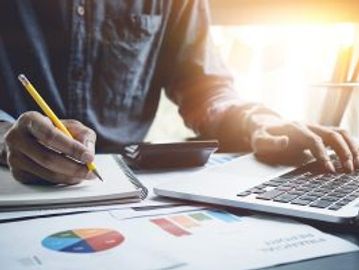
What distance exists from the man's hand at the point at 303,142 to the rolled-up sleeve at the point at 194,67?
0.96ft

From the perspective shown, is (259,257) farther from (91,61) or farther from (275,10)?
(275,10)

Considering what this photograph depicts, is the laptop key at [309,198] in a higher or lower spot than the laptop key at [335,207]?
lower

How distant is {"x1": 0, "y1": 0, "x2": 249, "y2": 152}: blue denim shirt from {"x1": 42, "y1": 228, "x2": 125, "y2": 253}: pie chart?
58 cm

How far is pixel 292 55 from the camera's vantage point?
4.52 ft

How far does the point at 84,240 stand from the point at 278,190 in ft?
0.81

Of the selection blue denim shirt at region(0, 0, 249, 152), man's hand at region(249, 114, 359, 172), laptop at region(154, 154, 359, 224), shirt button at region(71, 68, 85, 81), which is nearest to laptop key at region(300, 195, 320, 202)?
laptop at region(154, 154, 359, 224)

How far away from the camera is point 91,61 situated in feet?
3.68

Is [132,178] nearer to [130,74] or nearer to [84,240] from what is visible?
[84,240]

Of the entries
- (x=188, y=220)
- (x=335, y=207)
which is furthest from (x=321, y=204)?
(x=188, y=220)

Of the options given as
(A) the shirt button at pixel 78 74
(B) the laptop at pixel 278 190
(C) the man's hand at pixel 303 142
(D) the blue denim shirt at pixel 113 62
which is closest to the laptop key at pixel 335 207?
(B) the laptop at pixel 278 190

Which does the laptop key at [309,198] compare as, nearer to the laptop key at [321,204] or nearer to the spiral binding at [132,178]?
the laptop key at [321,204]

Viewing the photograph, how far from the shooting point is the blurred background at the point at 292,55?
1152mm

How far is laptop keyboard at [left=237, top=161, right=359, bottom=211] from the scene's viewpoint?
0.56 metres

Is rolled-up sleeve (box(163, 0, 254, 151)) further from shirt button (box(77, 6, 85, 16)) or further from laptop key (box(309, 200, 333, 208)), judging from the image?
laptop key (box(309, 200, 333, 208))
